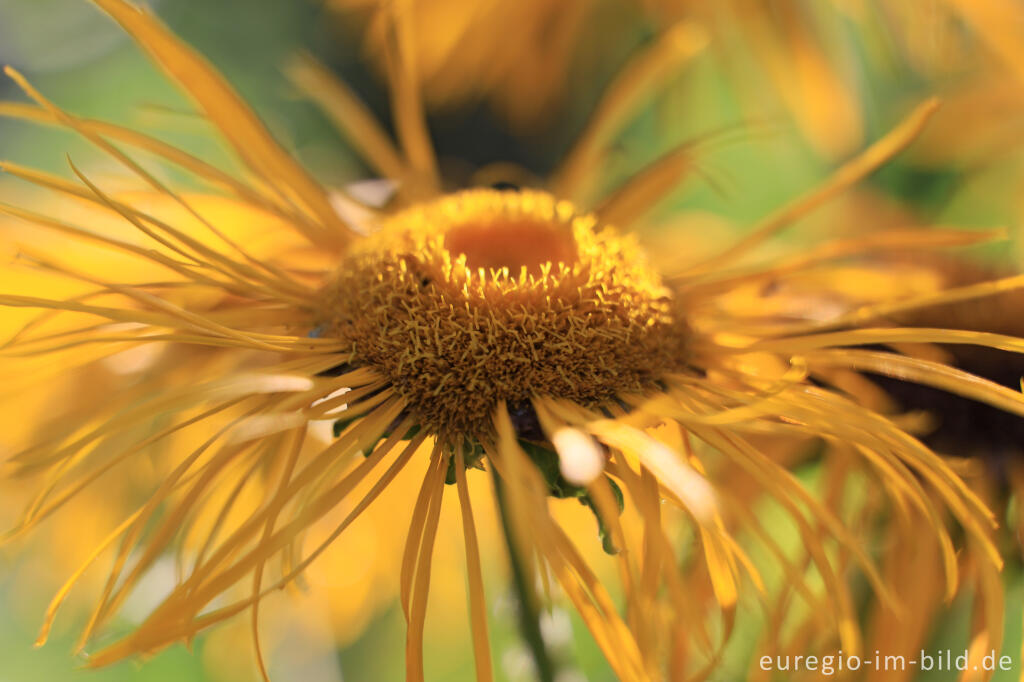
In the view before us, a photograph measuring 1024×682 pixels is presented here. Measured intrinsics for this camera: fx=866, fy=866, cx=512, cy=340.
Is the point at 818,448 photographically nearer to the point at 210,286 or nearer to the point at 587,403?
the point at 587,403

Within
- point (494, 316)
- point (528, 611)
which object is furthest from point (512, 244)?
point (528, 611)

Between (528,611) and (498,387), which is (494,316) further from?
(528,611)

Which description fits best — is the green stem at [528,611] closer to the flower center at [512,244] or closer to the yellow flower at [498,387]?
the yellow flower at [498,387]

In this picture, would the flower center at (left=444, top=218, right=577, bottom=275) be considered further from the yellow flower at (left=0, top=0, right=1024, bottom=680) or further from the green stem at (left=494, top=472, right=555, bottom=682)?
the green stem at (left=494, top=472, right=555, bottom=682)

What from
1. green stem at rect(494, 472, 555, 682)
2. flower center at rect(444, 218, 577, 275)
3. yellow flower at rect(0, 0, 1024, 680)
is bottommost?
green stem at rect(494, 472, 555, 682)

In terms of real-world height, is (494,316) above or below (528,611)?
above

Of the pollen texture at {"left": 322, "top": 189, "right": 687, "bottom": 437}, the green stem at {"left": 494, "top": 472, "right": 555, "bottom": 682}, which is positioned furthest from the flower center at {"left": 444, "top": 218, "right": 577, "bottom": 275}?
the green stem at {"left": 494, "top": 472, "right": 555, "bottom": 682}
